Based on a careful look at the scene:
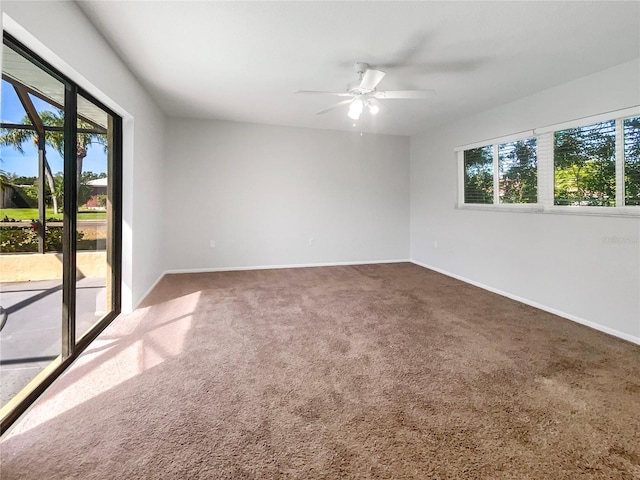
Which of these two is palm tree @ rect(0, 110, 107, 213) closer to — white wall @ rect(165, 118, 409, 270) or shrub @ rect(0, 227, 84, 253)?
shrub @ rect(0, 227, 84, 253)

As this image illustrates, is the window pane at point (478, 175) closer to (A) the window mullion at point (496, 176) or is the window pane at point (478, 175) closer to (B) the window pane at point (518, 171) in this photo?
(A) the window mullion at point (496, 176)

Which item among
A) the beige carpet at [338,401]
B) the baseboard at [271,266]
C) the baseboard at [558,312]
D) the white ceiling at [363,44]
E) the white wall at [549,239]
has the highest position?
the white ceiling at [363,44]

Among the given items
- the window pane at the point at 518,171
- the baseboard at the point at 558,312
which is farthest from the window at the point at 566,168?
the baseboard at the point at 558,312

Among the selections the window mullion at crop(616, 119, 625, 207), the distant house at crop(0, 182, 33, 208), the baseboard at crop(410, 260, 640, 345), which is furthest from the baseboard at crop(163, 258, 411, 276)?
the window mullion at crop(616, 119, 625, 207)

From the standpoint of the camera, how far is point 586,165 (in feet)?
10.5

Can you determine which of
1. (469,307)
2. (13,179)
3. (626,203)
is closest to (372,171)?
(469,307)

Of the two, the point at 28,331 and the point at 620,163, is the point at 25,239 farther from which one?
the point at 620,163

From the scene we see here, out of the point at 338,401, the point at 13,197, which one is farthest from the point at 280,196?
the point at 338,401

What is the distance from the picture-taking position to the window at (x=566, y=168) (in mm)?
2893

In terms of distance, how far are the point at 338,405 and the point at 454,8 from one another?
2659 mm

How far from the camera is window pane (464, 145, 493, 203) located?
14.5ft

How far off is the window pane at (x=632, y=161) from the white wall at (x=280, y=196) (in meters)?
3.50

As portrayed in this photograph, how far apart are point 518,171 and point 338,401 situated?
12.1 ft

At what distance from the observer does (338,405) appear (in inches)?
72.6
